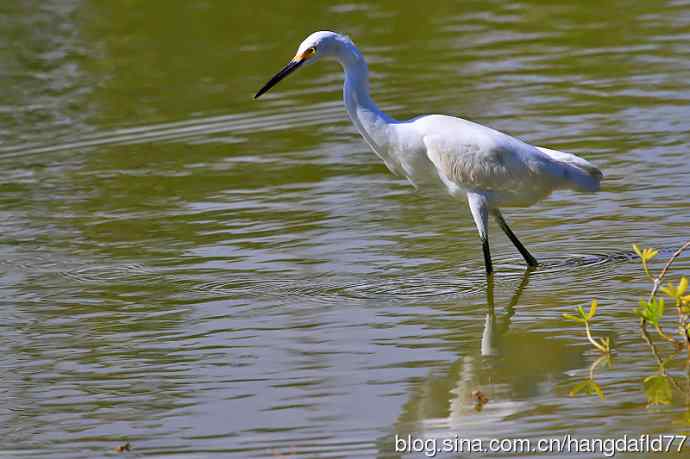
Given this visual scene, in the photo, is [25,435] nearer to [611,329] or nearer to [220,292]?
[220,292]

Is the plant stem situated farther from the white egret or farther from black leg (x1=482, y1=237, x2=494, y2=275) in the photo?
the white egret

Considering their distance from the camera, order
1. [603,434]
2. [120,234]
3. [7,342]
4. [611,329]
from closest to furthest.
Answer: [603,434] → [611,329] → [7,342] → [120,234]

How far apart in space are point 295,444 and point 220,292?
256cm

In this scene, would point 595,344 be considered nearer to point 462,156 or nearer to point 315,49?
point 462,156

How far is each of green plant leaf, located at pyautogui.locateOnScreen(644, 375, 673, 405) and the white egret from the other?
221 cm

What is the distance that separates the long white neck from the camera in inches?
315

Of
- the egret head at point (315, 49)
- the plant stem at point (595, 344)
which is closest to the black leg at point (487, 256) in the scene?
the egret head at point (315, 49)

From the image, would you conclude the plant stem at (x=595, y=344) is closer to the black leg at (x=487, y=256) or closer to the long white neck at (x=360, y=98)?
the black leg at (x=487, y=256)

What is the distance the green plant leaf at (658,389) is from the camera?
18.2 feet

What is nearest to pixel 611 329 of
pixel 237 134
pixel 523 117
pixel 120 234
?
pixel 120 234

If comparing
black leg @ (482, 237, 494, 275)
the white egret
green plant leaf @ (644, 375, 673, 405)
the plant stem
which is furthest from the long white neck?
green plant leaf @ (644, 375, 673, 405)

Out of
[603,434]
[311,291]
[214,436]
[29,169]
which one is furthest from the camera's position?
[29,169]

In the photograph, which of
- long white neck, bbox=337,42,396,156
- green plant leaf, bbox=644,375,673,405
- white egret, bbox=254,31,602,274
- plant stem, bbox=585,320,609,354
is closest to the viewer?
green plant leaf, bbox=644,375,673,405

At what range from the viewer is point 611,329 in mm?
6641
